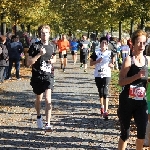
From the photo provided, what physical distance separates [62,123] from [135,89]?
3629mm

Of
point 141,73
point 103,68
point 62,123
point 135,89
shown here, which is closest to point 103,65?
point 103,68

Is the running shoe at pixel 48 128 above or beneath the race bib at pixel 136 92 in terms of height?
beneath

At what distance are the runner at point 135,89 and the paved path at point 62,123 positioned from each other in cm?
147

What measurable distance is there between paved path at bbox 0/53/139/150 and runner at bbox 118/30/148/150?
1.47 m

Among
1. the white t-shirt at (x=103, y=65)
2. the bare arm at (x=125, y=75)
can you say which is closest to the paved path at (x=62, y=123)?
the white t-shirt at (x=103, y=65)

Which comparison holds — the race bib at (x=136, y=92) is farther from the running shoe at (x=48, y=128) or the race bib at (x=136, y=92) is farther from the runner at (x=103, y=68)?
the runner at (x=103, y=68)

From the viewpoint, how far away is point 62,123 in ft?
29.0

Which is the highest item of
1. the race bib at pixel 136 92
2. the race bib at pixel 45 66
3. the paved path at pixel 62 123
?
the race bib at pixel 45 66

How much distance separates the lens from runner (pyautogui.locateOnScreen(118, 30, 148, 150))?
5.40 metres

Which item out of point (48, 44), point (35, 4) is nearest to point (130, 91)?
point (48, 44)

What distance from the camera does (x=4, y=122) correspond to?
28.9 feet

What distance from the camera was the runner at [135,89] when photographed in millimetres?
5398

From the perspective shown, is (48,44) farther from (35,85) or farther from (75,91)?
(75,91)

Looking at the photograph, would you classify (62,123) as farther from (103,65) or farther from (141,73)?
(141,73)
